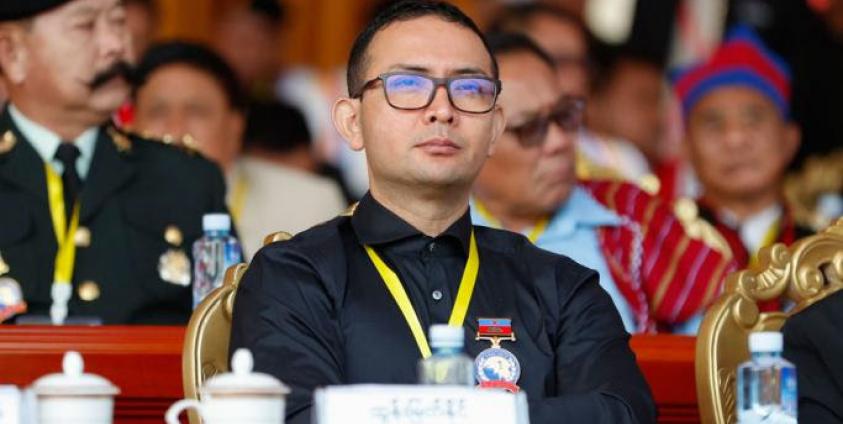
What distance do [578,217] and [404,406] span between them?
3030 millimetres

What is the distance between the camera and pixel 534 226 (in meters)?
6.32

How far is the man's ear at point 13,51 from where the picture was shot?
244 inches

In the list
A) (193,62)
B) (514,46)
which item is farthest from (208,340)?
(193,62)

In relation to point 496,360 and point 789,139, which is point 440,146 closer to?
point 496,360

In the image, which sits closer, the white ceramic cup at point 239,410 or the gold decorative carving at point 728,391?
the white ceramic cup at point 239,410

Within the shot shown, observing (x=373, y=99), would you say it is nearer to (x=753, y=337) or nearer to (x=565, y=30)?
(x=753, y=337)

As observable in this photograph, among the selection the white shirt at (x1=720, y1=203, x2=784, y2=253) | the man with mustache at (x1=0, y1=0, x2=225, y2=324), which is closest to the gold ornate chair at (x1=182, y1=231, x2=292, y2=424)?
the man with mustache at (x1=0, y1=0, x2=225, y2=324)

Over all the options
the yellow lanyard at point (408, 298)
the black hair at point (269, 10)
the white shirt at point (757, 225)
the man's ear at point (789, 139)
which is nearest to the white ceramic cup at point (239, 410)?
the yellow lanyard at point (408, 298)

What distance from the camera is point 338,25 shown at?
1066 cm

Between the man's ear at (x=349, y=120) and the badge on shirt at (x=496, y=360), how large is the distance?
49 cm

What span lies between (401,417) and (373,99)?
3.77 ft

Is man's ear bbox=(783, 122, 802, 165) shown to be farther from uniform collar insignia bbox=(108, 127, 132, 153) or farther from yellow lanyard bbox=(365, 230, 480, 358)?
yellow lanyard bbox=(365, 230, 480, 358)

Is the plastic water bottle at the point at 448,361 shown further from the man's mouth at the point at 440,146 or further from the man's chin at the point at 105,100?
the man's chin at the point at 105,100

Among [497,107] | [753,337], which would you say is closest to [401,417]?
[753,337]
